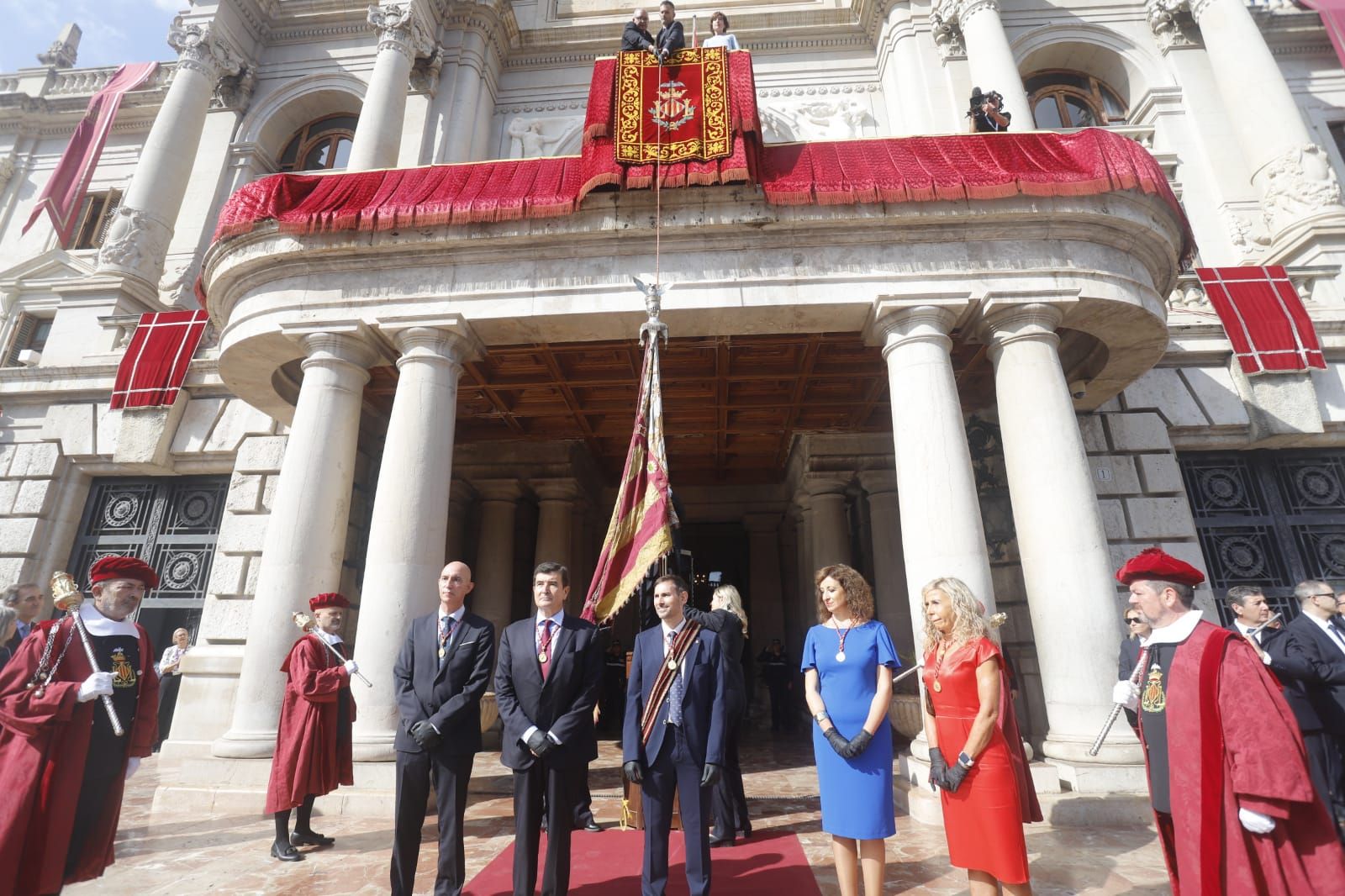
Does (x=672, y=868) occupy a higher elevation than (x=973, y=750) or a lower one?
lower

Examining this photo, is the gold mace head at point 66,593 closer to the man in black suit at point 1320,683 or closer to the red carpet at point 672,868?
the red carpet at point 672,868

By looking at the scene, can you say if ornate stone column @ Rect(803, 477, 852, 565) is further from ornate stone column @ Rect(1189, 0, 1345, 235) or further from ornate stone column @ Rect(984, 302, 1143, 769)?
ornate stone column @ Rect(1189, 0, 1345, 235)

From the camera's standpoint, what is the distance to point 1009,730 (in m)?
3.82

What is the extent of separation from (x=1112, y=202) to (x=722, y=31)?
5795 millimetres

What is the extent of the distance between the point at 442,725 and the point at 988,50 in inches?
635

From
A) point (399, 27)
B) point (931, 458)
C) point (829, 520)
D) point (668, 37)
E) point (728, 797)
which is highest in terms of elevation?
point (399, 27)

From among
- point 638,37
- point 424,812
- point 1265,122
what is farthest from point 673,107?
point 1265,122

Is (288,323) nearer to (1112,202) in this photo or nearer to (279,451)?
(279,451)

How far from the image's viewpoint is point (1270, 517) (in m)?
10.8

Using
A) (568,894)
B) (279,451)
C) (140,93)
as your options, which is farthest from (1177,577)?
(140,93)

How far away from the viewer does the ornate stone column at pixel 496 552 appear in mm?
13062

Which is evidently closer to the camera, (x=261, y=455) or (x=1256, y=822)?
(x=1256, y=822)

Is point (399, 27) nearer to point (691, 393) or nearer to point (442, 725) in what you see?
point (691, 393)

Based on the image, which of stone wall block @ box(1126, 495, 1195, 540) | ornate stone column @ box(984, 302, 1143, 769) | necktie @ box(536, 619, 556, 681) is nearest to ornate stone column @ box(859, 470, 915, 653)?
stone wall block @ box(1126, 495, 1195, 540)
